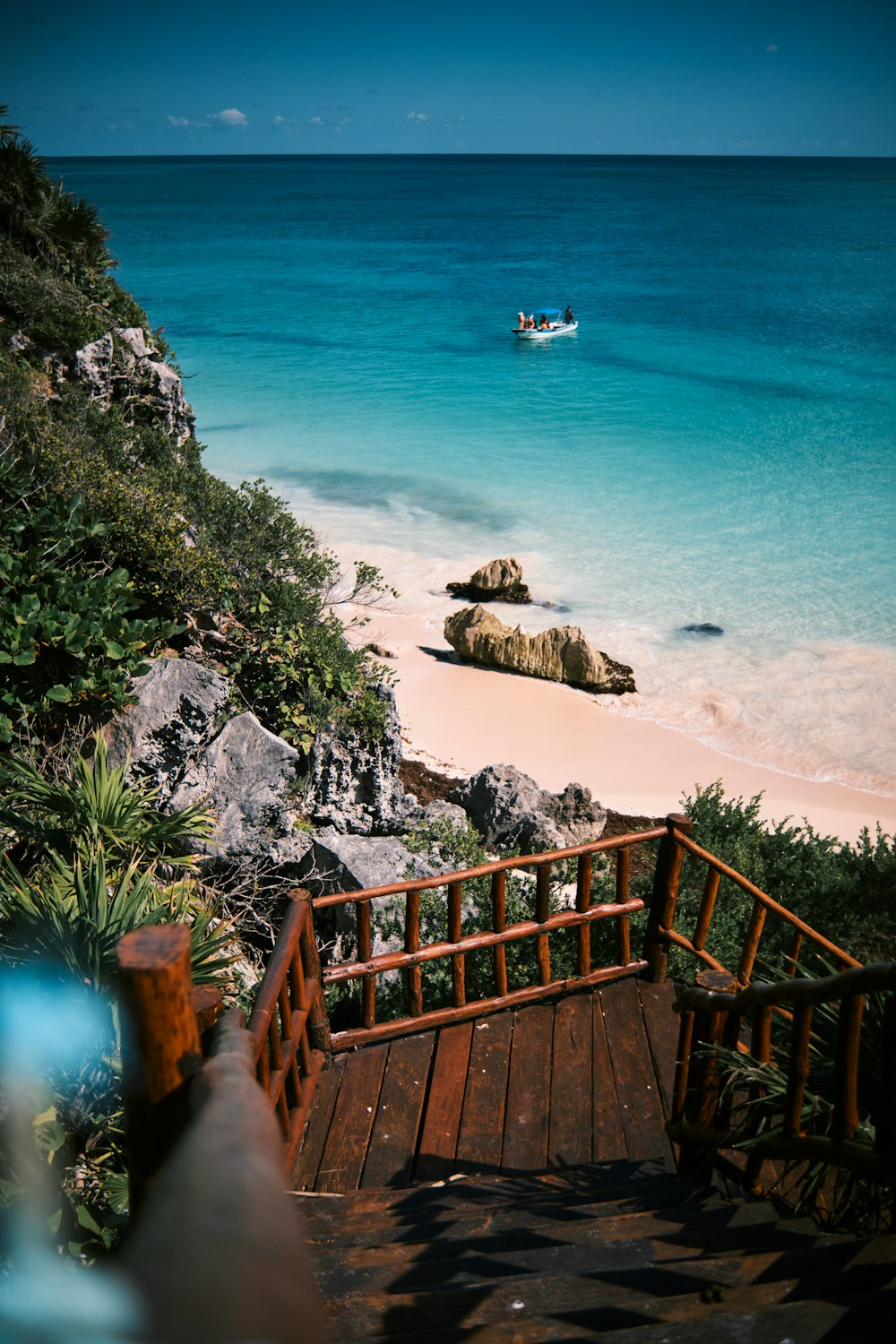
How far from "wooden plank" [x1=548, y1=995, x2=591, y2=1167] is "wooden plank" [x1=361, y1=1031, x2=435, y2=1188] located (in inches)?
25.1

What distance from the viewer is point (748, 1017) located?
16.4 feet

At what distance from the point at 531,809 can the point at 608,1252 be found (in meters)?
6.88

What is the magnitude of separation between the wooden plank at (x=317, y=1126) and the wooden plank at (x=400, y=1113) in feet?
0.73

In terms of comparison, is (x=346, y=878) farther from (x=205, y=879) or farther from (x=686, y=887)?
(x=686, y=887)

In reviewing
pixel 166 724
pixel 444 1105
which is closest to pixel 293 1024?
pixel 444 1105

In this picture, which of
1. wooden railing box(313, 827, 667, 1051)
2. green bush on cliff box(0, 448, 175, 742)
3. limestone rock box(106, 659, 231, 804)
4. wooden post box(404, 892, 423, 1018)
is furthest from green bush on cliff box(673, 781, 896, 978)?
green bush on cliff box(0, 448, 175, 742)

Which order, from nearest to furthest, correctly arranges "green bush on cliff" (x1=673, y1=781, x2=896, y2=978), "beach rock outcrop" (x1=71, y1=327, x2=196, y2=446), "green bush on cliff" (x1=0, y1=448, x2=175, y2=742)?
"green bush on cliff" (x1=673, y1=781, x2=896, y2=978)
"green bush on cliff" (x1=0, y1=448, x2=175, y2=742)
"beach rock outcrop" (x1=71, y1=327, x2=196, y2=446)

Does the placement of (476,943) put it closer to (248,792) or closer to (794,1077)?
(794,1077)

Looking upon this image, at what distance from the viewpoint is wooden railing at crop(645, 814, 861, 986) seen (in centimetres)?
455

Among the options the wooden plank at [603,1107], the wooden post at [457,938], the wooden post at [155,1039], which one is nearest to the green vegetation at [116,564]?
the wooden post at [457,938]

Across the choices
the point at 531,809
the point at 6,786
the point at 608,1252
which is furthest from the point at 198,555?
the point at 608,1252

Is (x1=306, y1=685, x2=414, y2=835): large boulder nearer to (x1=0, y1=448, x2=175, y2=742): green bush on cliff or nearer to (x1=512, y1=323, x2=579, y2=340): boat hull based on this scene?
(x1=0, y1=448, x2=175, y2=742): green bush on cliff

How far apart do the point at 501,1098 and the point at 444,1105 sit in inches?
11.1

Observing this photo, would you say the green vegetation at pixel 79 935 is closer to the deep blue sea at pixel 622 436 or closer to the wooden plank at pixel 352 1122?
the wooden plank at pixel 352 1122
